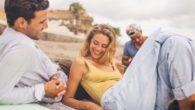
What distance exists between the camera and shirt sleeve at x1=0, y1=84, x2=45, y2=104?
0.94m

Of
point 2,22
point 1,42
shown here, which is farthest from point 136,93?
point 2,22

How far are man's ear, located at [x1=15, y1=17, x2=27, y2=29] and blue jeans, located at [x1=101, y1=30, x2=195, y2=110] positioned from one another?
11.5 inches

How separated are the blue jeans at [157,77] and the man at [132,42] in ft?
1.62

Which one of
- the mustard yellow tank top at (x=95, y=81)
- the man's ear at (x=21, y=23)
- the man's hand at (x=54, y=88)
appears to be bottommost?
the mustard yellow tank top at (x=95, y=81)

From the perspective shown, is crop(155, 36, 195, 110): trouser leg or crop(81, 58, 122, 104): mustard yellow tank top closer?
crop(155, 36, 195, 110): trouser leg

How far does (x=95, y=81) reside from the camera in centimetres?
122

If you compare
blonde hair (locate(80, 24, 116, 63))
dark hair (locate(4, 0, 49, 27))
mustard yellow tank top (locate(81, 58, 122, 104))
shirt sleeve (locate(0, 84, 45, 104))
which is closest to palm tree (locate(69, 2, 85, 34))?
blonde hair (locate(80, 24, 116, 63))

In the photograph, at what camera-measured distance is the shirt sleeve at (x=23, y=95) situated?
0.94 meters

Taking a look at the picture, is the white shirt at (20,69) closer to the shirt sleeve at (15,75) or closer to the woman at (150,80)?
the shirt sleeve at (15,75)

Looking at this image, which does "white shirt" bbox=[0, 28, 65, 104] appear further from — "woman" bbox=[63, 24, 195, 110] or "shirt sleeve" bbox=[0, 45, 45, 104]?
"woman" bbox=[63, 24, 195, 110]

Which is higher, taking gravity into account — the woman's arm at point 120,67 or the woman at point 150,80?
the woman at point 150,80

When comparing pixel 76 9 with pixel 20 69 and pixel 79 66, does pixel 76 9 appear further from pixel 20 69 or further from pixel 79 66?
pixel 20 69

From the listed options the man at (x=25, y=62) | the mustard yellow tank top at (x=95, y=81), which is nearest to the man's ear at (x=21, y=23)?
the man at (x=25, y=62)

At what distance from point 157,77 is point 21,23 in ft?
1.27
